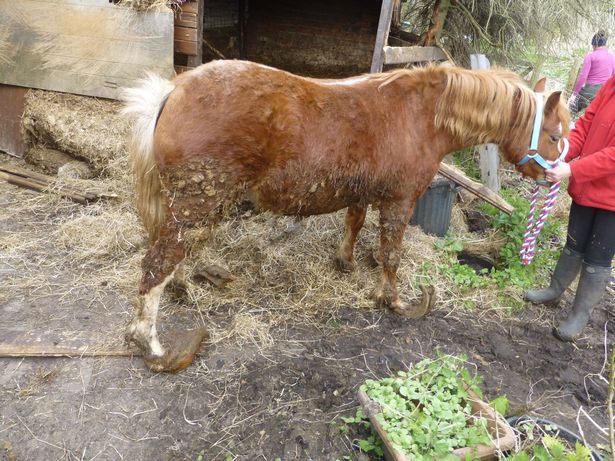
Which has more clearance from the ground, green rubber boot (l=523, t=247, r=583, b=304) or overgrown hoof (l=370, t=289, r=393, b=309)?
green rubber boot (l=523, t=247, r=583, b=304)

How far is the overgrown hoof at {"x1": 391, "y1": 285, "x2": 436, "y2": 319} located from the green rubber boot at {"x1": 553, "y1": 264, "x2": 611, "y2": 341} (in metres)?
1.04

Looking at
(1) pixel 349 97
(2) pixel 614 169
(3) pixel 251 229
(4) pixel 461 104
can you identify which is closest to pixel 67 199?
(3) pixel 251 229

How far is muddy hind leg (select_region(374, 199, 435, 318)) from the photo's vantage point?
3065 millimetres

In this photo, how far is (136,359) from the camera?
2660mm

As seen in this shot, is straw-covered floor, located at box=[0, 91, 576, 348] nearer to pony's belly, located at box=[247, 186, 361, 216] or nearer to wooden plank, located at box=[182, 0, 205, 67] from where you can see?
pony's belly, located at box=[247, 186, 361, 216]

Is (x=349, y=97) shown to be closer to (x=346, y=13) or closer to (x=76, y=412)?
(x=76, y=412)

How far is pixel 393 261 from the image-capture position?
126 inches

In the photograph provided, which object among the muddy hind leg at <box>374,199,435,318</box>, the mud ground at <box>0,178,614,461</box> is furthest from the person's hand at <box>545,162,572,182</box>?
the mud ground at <box>0,178,614,461</box>

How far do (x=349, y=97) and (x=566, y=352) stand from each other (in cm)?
249

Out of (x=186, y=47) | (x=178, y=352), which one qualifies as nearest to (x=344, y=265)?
(x=178, y=352)

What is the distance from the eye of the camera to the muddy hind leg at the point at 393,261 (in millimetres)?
3065

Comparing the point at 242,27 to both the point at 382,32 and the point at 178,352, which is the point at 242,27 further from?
the point at 178,352

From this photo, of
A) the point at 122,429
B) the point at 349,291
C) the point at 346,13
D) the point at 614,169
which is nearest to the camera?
the point at 122,429

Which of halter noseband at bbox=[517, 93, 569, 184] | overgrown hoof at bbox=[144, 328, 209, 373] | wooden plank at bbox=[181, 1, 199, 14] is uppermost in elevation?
wooden plank at bbox=[181, 1, 199, 14]
